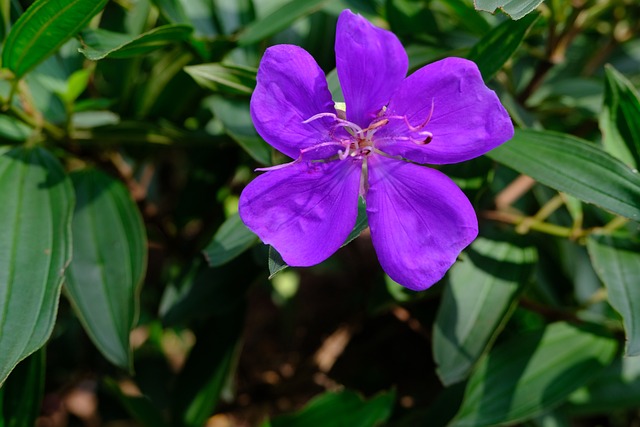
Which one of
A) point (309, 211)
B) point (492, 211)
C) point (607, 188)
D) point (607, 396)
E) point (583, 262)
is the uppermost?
point (309, 211)

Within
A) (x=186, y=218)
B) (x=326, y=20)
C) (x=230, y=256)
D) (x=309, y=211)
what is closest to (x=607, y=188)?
(x=309, y=211)

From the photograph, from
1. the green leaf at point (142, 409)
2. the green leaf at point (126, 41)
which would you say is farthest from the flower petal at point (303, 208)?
the green leaf at point (142, 409)

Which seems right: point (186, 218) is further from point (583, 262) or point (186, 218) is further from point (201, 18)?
point (583, 262)

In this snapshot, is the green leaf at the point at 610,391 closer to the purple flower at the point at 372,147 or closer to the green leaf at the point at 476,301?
the green leaf at the point at 476,301

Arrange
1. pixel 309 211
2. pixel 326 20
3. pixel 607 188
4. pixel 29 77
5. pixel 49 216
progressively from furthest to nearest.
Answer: pixel 326 20
pixel 29 77
pixel 49 216
pixel 607 188
pixel 309 211

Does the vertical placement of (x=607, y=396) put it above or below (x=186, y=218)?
below

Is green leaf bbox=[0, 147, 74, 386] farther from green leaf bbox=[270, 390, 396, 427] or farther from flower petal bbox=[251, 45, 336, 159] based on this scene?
green leaf bbox=[270, 390, 396, 427]

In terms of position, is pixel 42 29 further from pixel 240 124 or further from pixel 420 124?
pixel 420 124
